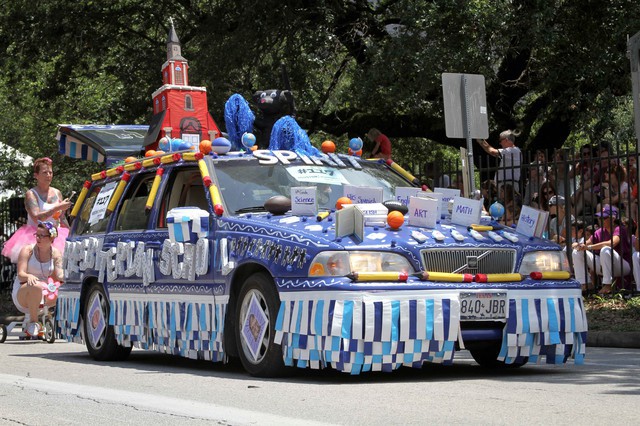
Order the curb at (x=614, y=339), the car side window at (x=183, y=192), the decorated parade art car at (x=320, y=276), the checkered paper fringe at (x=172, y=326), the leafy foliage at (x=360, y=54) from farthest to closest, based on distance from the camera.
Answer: the leafy foliage at (x=360, y=54)
the curb at (x=614, y=339)
the car side window at (x=183, y=192)
the checkered paper fringe at (x=172, y=326)
the decorated parade art car at (x=320, y=276)

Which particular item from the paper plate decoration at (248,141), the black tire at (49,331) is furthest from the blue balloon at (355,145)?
the black tire at (49,331)

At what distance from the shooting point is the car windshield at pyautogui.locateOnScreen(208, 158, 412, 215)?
943 centimetres

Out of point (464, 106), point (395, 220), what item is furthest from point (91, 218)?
point (395, 220)

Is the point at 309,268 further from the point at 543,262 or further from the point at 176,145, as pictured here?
the point at 176,145

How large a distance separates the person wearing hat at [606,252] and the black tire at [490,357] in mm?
5533

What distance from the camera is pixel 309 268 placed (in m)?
8.13

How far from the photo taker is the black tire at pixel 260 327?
8.46 meters

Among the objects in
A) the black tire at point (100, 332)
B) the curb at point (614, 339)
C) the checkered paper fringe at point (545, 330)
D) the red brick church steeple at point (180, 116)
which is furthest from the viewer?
the red brick church steeple at point (180, 116)

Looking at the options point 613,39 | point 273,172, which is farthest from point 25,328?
point 613,39

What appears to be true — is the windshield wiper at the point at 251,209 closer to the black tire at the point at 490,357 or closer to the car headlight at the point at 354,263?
the car headlight at the point at 354,263

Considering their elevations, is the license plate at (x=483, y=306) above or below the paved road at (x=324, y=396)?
above

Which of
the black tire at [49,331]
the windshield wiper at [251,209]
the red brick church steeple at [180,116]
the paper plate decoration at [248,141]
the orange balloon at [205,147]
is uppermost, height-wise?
the red brick church steeple at [180,116]

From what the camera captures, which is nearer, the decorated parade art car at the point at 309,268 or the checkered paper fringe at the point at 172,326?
the decorated parade art car at the point at 309,268

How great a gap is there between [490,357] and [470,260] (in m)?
1.20
